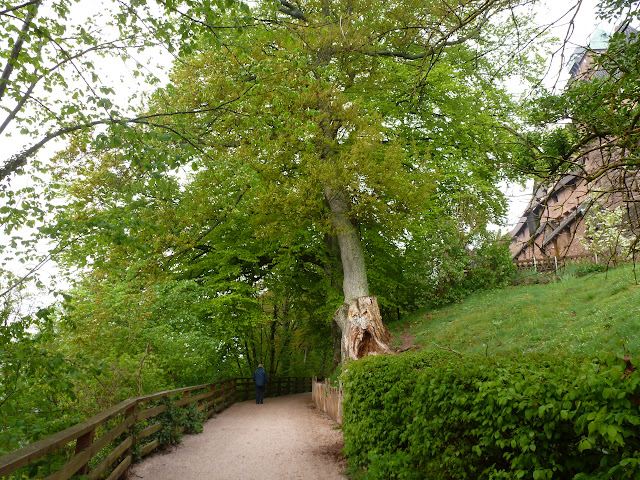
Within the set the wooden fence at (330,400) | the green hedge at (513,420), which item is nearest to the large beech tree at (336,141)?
the wooden fence at (330,400)

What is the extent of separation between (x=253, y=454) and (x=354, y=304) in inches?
187

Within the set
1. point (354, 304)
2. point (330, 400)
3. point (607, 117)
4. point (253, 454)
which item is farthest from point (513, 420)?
point (330, 400)

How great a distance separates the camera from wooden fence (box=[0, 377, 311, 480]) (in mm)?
3356

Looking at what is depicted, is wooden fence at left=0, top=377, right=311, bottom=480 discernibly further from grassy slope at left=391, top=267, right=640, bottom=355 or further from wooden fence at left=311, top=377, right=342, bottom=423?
grassy slope at left=391, top=267, right=640, bottom=355

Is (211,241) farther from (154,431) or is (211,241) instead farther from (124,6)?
(124,6)

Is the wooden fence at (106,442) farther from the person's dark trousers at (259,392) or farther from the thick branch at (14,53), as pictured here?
the person's dark trousers at (259,392)

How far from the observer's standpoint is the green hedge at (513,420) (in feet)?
7.37

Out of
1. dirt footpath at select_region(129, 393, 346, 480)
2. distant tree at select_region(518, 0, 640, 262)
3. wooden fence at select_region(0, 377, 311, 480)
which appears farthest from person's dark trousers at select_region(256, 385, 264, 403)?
distant tree at select_region(518, 0, 640, 262)

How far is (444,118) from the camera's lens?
→ 16.9 m

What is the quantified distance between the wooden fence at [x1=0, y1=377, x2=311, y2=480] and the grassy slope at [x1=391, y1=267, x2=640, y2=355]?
4314mm

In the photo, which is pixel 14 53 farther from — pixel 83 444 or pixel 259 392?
pixel 259 392

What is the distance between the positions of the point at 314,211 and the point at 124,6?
24.6 ft

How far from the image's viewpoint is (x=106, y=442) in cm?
494

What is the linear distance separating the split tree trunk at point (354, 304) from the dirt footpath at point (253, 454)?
2.12m
